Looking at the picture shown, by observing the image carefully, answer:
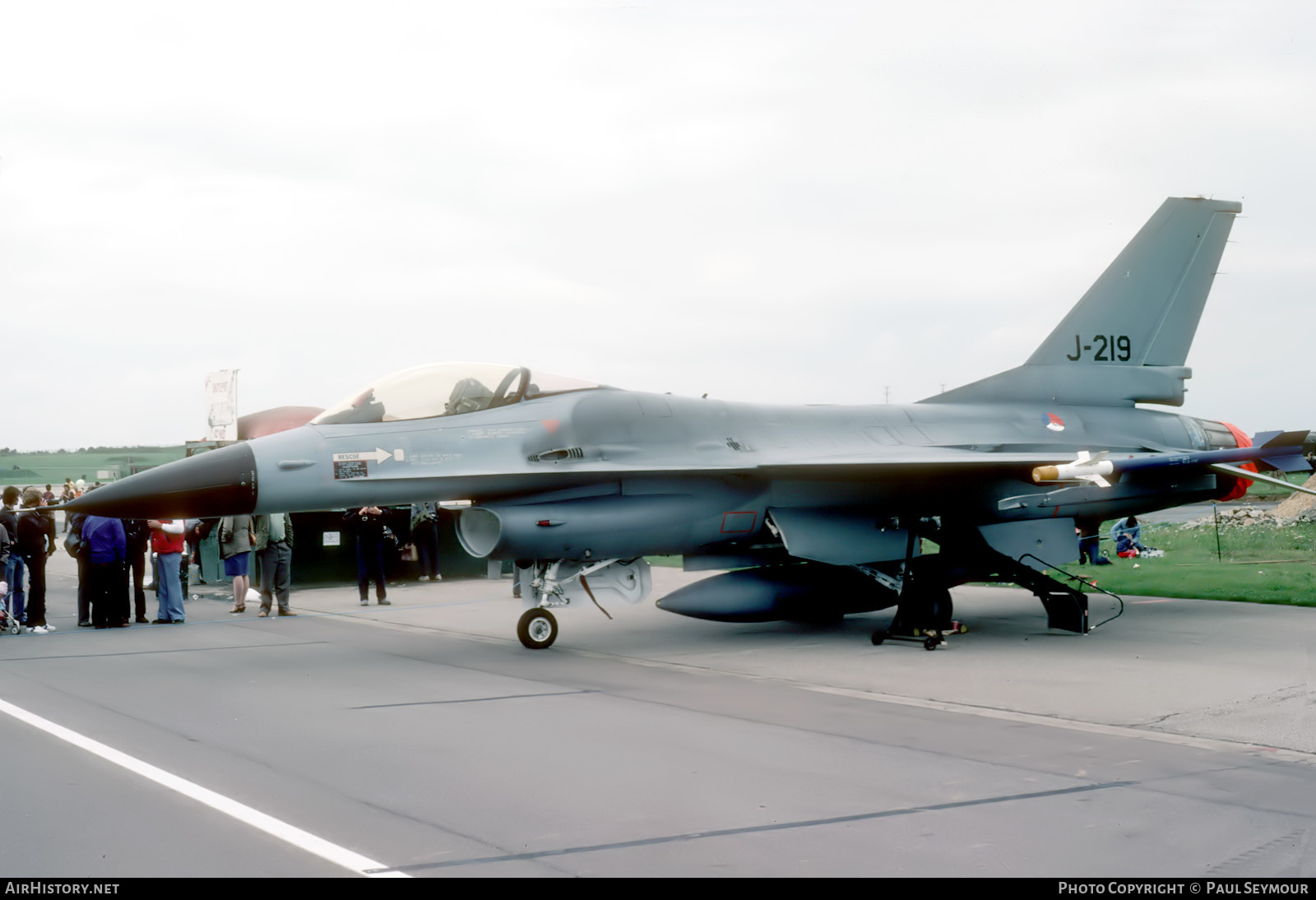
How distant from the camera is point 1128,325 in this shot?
1412 centimetres

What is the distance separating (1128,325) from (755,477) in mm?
6074

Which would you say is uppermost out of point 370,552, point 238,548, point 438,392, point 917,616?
point 438,392

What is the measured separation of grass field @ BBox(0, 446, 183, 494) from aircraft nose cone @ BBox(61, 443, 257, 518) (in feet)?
125

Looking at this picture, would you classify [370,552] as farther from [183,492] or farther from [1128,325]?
[1128,325]

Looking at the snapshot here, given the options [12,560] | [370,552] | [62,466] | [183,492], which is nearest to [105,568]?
[12,560]

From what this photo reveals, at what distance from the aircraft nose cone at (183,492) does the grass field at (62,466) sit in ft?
125

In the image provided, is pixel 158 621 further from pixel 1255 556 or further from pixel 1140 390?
pixel 1255 556

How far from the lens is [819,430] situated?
40.8ft

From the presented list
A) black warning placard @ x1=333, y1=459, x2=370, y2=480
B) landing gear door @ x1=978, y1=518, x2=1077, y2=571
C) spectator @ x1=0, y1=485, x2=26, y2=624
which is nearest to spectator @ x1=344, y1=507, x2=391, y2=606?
spectator @ x1=0, y1=485, x2=26, y2=624

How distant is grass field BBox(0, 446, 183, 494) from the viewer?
47.6 m
